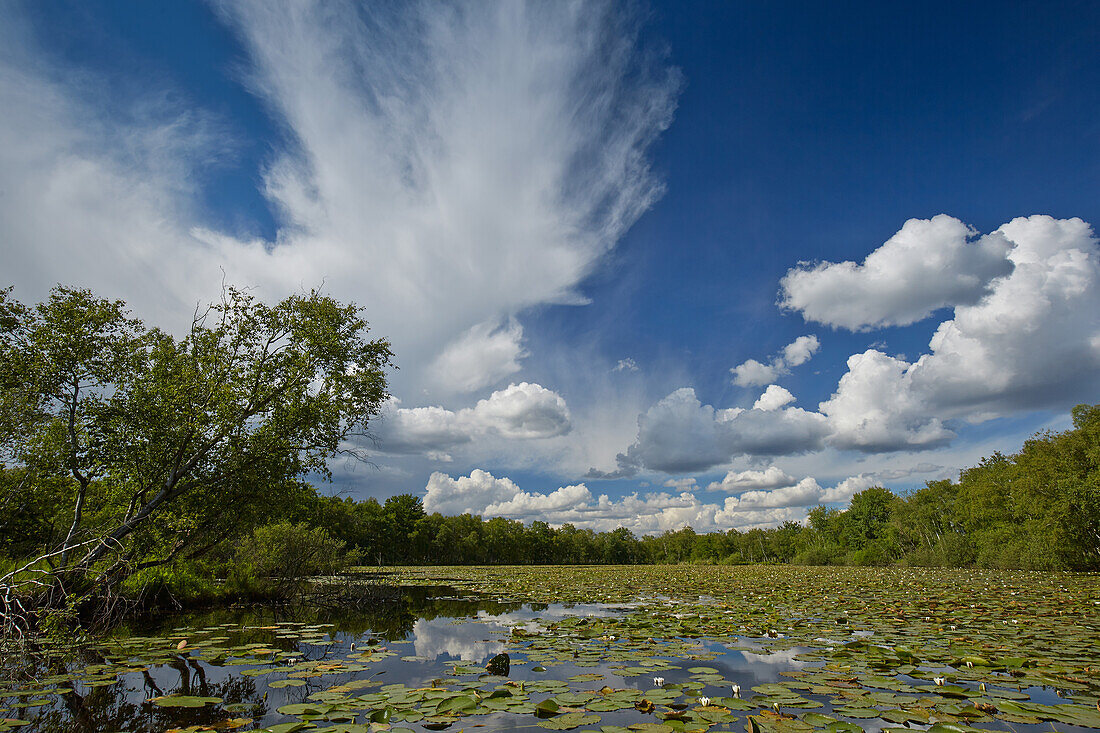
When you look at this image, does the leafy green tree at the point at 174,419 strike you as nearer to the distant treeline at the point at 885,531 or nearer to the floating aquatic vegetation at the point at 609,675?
the floating aquatic vegetation at the point at 609,675

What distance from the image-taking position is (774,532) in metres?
113

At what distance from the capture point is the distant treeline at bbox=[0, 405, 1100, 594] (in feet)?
54.3

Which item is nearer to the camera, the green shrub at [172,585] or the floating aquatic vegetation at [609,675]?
the floating aquatic vegetation at [609,675]

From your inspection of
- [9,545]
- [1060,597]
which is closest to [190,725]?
[9,545]

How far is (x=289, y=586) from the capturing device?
55.2ft

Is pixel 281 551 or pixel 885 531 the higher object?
pixel 281 551

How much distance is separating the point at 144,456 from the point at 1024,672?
53.9 ft

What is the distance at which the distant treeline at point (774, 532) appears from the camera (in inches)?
651

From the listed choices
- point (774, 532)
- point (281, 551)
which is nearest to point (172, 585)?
point (281, 551)

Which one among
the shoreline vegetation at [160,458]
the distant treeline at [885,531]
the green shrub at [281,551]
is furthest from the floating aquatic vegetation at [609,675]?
the distant treeline at [885,531]

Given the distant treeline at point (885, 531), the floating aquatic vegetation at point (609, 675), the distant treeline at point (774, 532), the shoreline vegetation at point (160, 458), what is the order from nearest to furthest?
the floating aquatic vegetation at point (609, 675) → the shoreline vegetation at point (160, 458) → the distant treeline at point (774, 532) → the distant treeline at point (885, 531)

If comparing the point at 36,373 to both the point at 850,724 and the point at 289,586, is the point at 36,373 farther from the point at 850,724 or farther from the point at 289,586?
the point at 850,724

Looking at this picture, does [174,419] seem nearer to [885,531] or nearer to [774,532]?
[885,531]

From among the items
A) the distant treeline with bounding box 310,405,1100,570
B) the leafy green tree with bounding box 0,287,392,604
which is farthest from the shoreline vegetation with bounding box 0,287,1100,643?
the distant treeline with bounding box 310,405,1100,570
